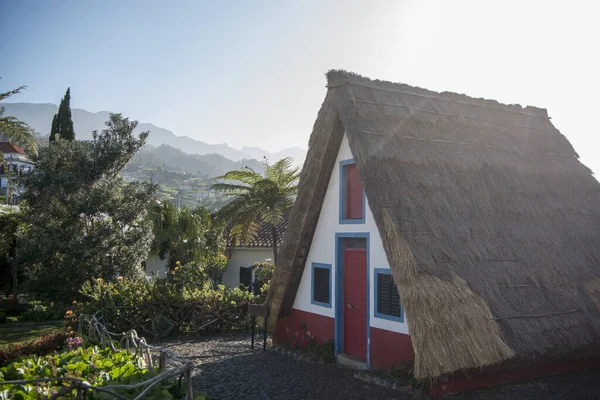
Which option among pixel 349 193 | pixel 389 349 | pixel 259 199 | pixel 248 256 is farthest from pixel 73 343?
pixel 248 256

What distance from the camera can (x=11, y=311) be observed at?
21.8 metres

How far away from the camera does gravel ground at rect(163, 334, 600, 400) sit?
8727 millimetres

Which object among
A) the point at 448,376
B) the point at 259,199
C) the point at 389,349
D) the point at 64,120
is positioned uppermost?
the point at 64,120

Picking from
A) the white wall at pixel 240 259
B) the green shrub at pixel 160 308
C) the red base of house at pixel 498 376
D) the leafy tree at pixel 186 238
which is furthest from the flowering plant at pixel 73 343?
the white wall at pixel 240 259

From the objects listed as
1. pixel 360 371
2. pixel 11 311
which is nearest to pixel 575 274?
pixel 360 371

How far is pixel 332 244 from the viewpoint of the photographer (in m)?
11.8

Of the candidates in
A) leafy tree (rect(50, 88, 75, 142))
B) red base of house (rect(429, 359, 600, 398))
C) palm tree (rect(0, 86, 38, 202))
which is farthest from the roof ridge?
leafy tree (rect(50, 88, 75, 142))

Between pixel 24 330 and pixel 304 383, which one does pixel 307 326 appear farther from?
pixel 24 330

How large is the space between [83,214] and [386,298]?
11.2 metres

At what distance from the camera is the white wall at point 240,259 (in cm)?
2495

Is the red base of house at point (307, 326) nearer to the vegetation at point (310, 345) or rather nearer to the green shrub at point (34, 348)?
the vegetation at point (310, 345)

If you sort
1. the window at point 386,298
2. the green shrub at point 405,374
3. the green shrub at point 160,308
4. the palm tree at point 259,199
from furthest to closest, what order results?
the palm tree at point 259,199
the green shrub at point 160,308
the window at point 386,298
the green shrub at point 405,374

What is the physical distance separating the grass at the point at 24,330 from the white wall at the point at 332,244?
932 centimetres

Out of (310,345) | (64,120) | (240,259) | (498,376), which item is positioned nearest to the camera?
(498,376)
